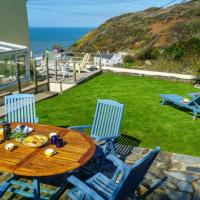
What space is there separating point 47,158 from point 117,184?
111cm

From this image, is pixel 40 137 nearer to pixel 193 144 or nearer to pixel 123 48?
pixel 193 144

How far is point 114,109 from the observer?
6281 millimetres

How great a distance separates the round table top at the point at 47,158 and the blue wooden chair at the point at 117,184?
25 centimetres

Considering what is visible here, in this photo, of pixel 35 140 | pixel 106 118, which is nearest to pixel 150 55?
pixel 106 118

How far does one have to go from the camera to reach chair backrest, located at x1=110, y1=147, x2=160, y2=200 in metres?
3.59

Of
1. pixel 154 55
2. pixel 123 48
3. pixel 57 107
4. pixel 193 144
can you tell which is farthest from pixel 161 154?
pixel 123 48

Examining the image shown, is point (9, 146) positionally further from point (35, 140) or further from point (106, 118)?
point (106, 118)

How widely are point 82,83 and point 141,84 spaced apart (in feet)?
8.50

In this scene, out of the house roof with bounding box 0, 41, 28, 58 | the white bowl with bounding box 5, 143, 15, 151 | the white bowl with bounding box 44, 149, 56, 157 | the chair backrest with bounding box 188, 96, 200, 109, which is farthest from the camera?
the house roof with bounding box 0, 41, 28, 58

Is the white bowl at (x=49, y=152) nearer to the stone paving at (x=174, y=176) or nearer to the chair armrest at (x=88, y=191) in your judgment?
the chair armrest at (x=88, y=191)

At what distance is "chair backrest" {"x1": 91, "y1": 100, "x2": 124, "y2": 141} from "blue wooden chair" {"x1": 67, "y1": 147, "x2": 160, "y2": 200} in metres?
1.64

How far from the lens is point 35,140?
496 centimetres

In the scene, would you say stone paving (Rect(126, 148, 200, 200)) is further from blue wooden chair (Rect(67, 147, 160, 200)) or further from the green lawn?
blue wooden chair (Rect(67, 147, 160, 200))

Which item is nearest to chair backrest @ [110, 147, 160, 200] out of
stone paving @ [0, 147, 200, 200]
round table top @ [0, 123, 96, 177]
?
round table top @ [0, 123, 96, 177]
